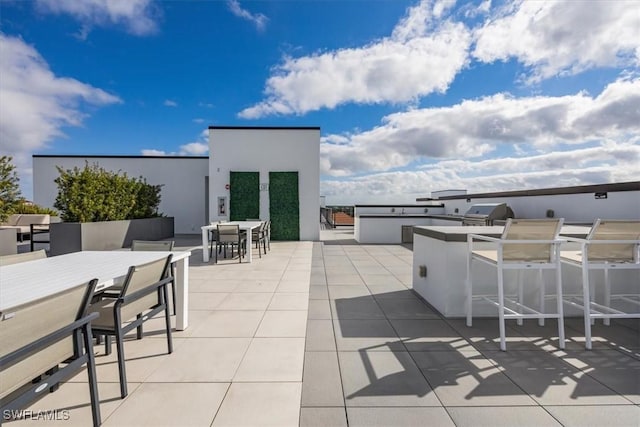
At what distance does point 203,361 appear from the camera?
2.13 metres

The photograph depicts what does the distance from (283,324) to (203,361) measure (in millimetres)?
884

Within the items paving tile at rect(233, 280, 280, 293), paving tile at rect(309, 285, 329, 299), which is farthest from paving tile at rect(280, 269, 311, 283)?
paving tile at rect(309, 285, 329, 299)

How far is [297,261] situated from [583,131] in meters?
7.59

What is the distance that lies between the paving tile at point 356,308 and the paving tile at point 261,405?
1.34 meters

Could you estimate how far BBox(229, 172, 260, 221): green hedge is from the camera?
34.1 feet

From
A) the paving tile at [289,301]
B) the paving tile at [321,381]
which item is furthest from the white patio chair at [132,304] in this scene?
the paving tile at [289,301]

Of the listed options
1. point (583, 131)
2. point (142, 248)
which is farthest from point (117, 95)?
point (583, 131)

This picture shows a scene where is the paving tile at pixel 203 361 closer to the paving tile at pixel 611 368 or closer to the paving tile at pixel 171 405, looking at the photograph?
the paving tile at pixel 171 405

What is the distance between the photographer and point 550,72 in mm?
5547

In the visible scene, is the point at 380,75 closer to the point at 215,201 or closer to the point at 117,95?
the point at 215,201

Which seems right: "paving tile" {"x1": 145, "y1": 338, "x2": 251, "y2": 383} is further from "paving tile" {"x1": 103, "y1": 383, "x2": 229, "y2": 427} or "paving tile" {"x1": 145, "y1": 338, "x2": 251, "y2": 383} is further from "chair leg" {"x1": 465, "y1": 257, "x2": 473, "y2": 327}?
"chair leg" {"x1": 465, "y1": 257, "x2": 473, "y2": 327}

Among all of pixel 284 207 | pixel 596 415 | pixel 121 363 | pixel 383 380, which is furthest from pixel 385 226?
pixel 121 363

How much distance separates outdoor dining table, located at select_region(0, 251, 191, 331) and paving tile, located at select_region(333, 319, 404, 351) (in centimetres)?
154

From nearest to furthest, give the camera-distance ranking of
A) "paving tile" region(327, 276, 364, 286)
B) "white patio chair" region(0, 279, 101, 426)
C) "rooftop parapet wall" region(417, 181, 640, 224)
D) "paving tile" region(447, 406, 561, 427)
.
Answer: "white patio chair" region(0, 279, 101, 426) < "paving tile" region(447, 406, 561, 427) < "rooftop parapet wall" region(417, 181, 640, 224) < "paving tile" region(327, 276, 364, 286)
